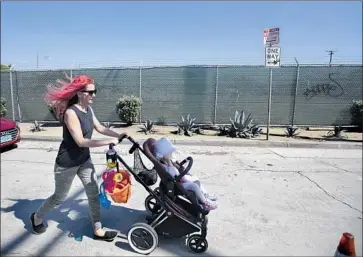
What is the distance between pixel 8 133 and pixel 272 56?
6907 millimetres

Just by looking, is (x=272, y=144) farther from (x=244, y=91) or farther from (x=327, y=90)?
(x=327, y=90)

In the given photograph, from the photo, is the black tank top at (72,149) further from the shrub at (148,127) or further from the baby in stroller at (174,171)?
the shrub at (148,127)

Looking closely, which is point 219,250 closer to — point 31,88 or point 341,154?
point 341,154

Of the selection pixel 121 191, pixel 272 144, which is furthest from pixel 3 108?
pixel 121 191

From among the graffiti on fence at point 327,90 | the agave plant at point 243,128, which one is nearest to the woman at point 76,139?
the agave plant at point 243,128

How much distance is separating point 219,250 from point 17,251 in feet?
6.77

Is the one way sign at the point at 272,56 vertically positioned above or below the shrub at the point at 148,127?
above

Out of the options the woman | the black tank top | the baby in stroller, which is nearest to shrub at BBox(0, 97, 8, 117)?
the woman

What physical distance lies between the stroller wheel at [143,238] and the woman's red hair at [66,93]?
1.38m

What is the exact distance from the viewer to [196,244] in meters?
3.33

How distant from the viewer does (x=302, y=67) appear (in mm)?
11273

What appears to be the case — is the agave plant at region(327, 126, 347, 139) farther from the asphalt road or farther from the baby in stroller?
the baby in stroller

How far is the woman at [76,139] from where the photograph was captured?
126 inches

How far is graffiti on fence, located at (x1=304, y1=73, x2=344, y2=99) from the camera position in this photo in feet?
37.5
